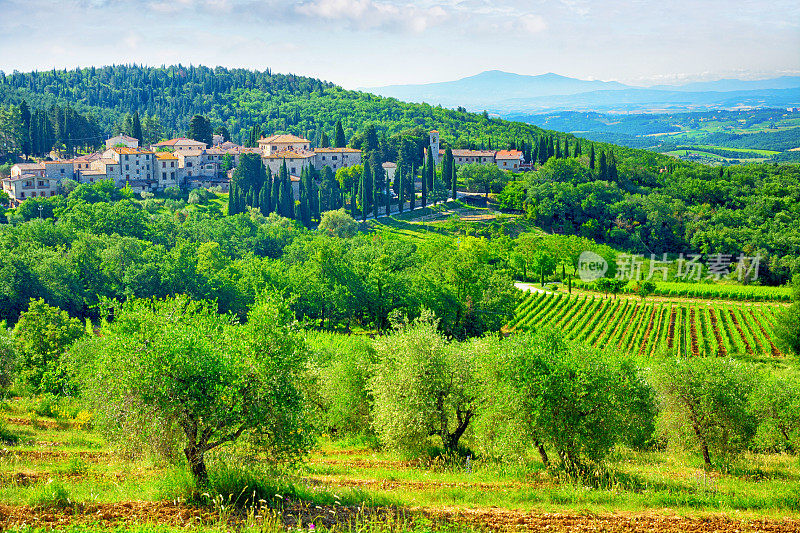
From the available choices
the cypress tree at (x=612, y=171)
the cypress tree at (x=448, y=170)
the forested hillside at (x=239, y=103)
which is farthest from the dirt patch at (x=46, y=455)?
the forested hillside at (x=239, y=103)

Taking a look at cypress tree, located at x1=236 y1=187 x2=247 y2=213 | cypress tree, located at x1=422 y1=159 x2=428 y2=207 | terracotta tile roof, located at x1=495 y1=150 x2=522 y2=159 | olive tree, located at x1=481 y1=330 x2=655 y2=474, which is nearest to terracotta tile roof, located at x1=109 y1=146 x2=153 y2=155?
cypress tree, located at x1=236 y1=187 x2=247 y2=213

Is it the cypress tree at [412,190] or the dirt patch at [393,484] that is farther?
the cypress tree at [412,190]

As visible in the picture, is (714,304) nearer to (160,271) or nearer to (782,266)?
(782,266)

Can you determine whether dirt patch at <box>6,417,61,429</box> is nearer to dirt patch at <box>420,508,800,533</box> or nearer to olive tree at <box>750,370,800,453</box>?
dirt patch at <box>420,508,800,533</box>

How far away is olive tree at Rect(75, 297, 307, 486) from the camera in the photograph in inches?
491

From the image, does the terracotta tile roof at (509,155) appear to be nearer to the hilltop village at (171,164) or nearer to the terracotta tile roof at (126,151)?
the hilltop village at (171,164)

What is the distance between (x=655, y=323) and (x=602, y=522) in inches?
1649

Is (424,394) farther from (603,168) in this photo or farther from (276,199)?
(603,168)

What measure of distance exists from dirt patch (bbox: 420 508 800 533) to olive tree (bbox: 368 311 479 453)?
551 centimetres

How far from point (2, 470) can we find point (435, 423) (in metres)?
11.3

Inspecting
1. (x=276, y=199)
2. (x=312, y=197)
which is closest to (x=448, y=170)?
(x=312, y=197)

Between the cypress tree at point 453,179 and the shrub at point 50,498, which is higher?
the cypress tree at point 453,179

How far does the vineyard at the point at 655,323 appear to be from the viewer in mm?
46156

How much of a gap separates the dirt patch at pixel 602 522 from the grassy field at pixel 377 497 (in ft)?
0.09
